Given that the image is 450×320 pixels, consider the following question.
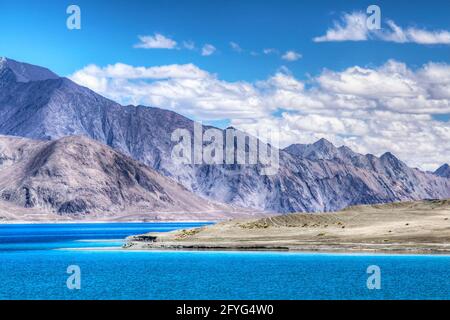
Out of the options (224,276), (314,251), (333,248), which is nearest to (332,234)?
(333,248)

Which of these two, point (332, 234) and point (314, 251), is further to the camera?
point (332, 234)

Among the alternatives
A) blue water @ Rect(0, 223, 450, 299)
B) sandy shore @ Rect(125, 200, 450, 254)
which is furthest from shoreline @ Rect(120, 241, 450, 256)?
blue water @ Rect(0, 223, 450, 299)

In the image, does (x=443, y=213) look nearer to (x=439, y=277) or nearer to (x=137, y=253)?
(x=137, y=253)

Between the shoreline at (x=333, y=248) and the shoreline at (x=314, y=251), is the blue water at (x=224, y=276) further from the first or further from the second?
the shoreline at (x=333, y=248)

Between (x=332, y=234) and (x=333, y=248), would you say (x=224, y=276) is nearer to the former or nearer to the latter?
(x=333, y=248)
